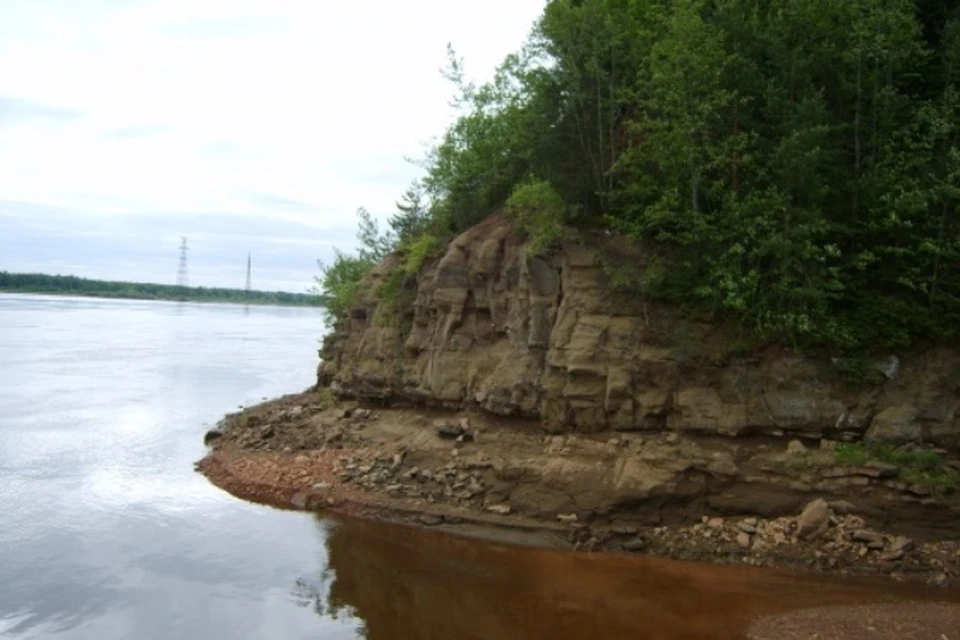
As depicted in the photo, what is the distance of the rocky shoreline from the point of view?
54.9ft

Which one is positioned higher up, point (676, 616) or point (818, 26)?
point (818, 26)

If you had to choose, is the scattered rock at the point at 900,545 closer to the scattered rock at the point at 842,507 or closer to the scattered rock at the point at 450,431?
the scattered rock at the point at 842,507

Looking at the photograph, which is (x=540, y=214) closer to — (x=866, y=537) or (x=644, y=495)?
(x=644, y=495)

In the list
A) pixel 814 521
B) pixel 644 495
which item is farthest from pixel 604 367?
pixel 814 521

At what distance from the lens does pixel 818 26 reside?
63.0 feet

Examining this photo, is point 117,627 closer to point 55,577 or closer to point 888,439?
point 55,577

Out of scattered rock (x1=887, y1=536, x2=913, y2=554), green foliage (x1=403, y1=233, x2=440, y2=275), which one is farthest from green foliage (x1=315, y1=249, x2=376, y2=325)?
scattered rock (x1=887, y1=536, x2=913, y2=554)

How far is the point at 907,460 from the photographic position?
17266 mm

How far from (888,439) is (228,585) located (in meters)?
14.6

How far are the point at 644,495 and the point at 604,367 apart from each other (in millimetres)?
3385

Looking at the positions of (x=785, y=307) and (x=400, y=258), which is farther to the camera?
(x=400, y=258)

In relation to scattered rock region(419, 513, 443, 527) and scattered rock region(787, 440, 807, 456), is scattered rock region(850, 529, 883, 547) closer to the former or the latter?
scattered rock region(787, 440, 807, 456)

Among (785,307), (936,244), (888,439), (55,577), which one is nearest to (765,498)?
(888,439)

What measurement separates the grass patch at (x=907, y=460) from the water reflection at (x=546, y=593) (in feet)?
8.70
